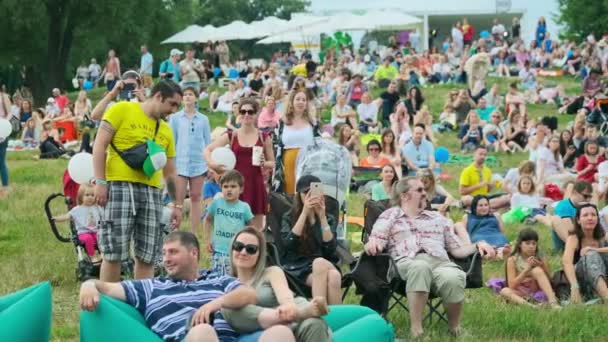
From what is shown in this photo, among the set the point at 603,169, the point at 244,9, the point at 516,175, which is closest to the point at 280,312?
the point at 603,169

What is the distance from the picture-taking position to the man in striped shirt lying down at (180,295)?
6328 mm

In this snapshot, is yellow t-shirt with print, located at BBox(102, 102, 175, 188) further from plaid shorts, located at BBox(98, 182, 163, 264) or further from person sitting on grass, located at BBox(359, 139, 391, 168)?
person sitting on grass, located at BBox(359, 139, 391, 168)

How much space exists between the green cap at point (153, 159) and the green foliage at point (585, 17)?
34922mm

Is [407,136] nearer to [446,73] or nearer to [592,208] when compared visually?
[592,208]

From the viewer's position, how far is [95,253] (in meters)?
10.6

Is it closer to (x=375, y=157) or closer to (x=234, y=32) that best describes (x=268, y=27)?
(x=234, y=32)

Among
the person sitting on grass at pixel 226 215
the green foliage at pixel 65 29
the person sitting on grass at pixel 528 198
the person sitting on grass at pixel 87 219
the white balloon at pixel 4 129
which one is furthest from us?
the green foliage at pixel 65 29

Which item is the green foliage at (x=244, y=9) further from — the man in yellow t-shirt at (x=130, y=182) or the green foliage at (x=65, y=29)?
the man in yellow t-shirt at (x=130, y=182)

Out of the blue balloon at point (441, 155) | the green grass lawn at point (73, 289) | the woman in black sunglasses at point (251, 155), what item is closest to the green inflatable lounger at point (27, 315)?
the green grass lawn at point (73, 289)

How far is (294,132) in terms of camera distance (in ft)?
36.5

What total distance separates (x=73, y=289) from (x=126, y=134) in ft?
7.48

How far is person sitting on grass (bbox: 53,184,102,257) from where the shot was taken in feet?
34.3

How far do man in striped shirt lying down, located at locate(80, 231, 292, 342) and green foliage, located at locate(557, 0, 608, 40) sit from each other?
120 ft

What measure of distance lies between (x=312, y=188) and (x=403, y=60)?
2566 cm
